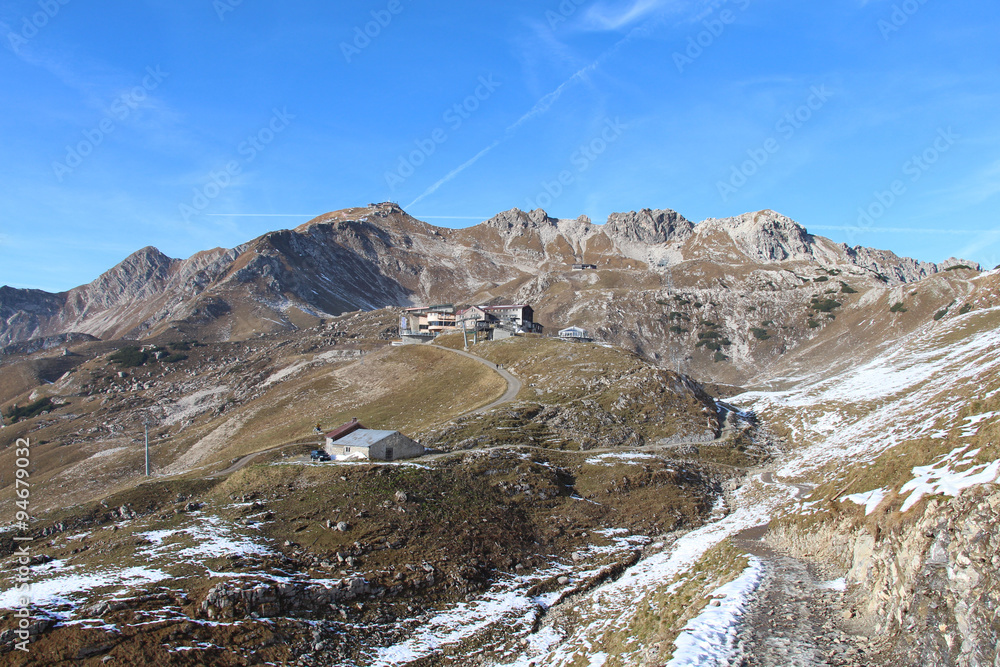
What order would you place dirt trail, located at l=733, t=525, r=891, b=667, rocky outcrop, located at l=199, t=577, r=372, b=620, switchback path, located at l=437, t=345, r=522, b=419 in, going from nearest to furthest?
dirt trail, located at l=733, t=525, r=891, b=667, rocky outcrop, located at l=199, t=577, r=372, b=620, switchback path, located at l=437, t=345, r=522, b=419

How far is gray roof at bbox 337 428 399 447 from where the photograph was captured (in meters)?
51.8

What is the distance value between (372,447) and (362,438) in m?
2.41

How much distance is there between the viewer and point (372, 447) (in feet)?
168

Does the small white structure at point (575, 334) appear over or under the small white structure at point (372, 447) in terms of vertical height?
over

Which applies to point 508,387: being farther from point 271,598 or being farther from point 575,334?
point 271,598

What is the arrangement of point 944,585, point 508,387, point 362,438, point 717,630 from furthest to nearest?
point 508,387 → point 362,438 → point 717,630 → point 944,585

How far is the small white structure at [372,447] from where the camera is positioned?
168ft

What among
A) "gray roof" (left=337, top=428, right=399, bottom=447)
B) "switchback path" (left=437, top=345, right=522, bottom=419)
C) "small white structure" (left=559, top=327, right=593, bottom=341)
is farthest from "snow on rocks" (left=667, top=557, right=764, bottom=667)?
"small white structure" (left=559, top=327, right=593, bottom=341)

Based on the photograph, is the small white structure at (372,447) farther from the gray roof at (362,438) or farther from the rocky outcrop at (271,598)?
the rocky outcrop at (271,598)

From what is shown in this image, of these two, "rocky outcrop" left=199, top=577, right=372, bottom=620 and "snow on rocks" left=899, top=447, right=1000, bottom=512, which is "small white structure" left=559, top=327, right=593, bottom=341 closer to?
"rocky outcrop" left=199, top=577, right=372, bottom=620

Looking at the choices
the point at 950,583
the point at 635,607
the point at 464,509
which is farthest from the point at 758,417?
the point at 950,583

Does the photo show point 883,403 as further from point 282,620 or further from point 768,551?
point 282,620

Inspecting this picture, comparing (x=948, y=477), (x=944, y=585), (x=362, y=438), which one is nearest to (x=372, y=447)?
(x=362, y=438)

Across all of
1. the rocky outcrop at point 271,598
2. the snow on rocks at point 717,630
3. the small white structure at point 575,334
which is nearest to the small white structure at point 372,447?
the rocky outcrop at point 271,598
